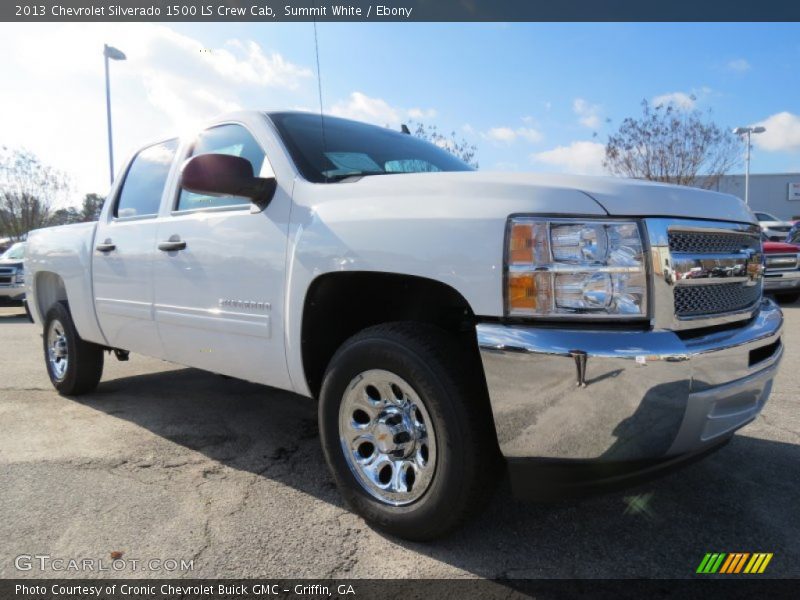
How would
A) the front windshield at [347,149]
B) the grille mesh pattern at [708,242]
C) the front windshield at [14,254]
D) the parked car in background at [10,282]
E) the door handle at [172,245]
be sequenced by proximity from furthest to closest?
the front windshield at [14,254] → the parked car in background at [10,282] → the door handle at [172,245] → the front windshield at [347,149] → the grille mesh pattern at [708,242]

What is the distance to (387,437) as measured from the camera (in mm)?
2369

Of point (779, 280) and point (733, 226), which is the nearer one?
point (733, 226)

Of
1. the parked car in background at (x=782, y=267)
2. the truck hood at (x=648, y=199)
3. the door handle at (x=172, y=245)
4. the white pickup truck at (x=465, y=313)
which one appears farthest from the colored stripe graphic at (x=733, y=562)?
the parked car in background at (x=782, y=267)

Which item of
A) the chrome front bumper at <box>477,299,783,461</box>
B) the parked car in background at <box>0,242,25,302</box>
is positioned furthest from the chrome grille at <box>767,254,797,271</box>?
the parked car in background at <box>0,242,25,302</box>

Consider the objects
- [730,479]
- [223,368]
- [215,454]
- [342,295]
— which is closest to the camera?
[342,295]

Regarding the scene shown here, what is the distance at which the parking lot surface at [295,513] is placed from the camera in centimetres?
223

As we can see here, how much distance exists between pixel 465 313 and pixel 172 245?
6.01ft

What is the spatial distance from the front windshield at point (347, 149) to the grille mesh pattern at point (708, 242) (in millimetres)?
1490

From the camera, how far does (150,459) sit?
3.34 meters

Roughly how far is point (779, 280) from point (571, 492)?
10.2 m

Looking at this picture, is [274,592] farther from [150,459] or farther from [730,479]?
[730,479]

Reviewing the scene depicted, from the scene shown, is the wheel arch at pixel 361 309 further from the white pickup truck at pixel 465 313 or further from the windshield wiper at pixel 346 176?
the windshield wiper at pixel 346 176

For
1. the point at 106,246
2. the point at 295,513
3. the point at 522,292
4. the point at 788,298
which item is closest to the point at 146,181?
the point at 106,246

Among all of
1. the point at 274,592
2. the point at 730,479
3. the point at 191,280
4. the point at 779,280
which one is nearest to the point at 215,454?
the point at 191,280
